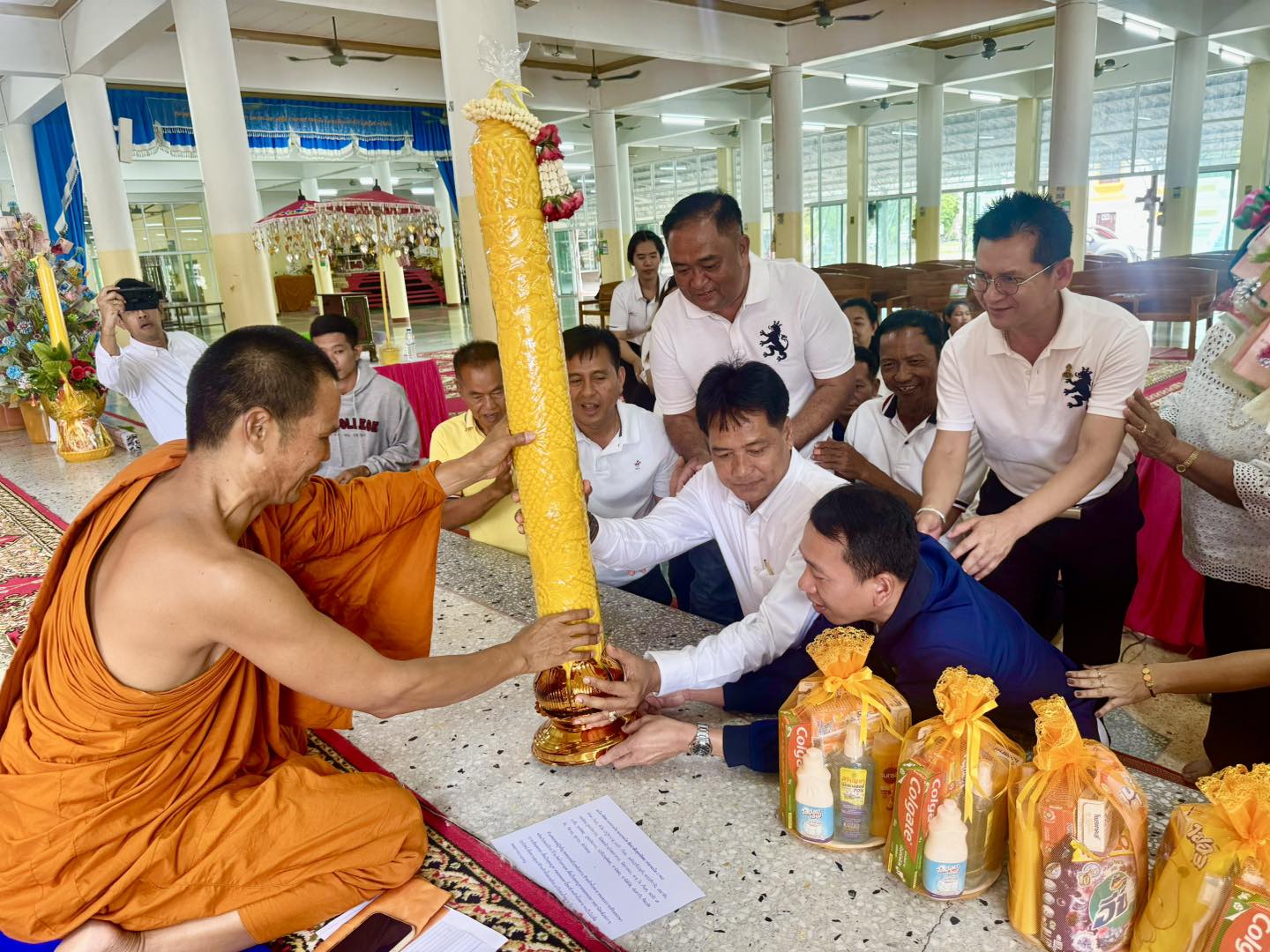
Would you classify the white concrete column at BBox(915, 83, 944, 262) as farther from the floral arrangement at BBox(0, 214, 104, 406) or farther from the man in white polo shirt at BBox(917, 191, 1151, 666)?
the man in white polo shirt at BBox(917, 191, 1151, 666)

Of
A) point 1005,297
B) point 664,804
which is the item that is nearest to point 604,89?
point 1005,297

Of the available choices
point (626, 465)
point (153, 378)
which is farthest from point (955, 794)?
point (153, 378)

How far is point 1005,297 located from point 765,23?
10.8 m

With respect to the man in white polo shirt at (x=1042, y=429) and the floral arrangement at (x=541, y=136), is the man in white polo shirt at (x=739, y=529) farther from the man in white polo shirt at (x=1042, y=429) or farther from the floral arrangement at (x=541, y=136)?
the floral arrangement at (x=541, y=136)

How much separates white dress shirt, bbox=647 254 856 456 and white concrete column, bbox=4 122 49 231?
11.9 metres

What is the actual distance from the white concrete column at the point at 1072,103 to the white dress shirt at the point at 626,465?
8566 mm

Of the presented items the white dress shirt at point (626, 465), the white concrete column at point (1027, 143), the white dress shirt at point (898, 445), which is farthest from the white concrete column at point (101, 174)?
the white concrete column at point (1027, 143)

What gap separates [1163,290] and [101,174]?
11227 mm

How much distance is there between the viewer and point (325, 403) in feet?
4.82

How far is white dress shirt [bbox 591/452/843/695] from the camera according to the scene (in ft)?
6.31

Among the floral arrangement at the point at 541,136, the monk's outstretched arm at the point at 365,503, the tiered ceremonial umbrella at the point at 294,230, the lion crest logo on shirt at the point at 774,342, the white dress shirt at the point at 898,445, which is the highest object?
the tiered ceremonial umbrella at the point at 294,230

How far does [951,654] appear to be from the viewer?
1.55 meters

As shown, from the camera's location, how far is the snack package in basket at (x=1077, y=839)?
1.17 meters

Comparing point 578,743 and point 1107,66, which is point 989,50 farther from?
point 578,743
